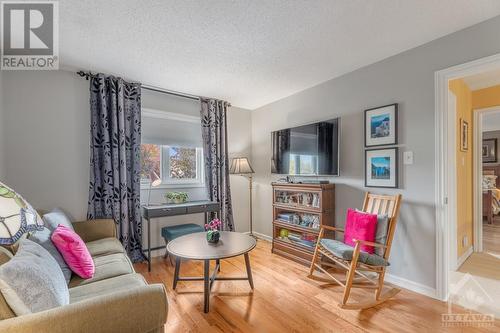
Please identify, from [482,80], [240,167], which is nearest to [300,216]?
[240,167]

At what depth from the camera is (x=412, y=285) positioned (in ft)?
7.47

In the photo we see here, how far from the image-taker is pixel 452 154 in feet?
7.52

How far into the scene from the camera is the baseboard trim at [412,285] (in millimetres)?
2148

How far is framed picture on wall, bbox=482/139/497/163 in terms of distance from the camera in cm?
585


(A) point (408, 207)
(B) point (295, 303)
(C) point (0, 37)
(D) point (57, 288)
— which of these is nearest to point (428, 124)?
(A) point (408, 207)

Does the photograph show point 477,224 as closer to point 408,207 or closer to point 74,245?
point 408,207

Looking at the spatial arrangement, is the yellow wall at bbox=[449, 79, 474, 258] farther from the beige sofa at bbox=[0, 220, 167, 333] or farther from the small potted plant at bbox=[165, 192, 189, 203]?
the small potted plant at bbox=[165, 192, 189, 203]

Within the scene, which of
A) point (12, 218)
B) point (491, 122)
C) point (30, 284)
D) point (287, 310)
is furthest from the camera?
point (491, 122)

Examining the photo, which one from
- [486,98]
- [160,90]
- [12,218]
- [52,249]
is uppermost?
[160,90]

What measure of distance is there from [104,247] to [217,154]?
6.59ft

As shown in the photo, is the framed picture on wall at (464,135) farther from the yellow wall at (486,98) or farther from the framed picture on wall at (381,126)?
the framed picture on wall at (381,126)

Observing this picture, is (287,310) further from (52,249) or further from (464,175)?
(464,175)

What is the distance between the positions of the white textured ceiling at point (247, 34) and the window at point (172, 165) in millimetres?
1034

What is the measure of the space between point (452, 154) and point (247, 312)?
2456mm
